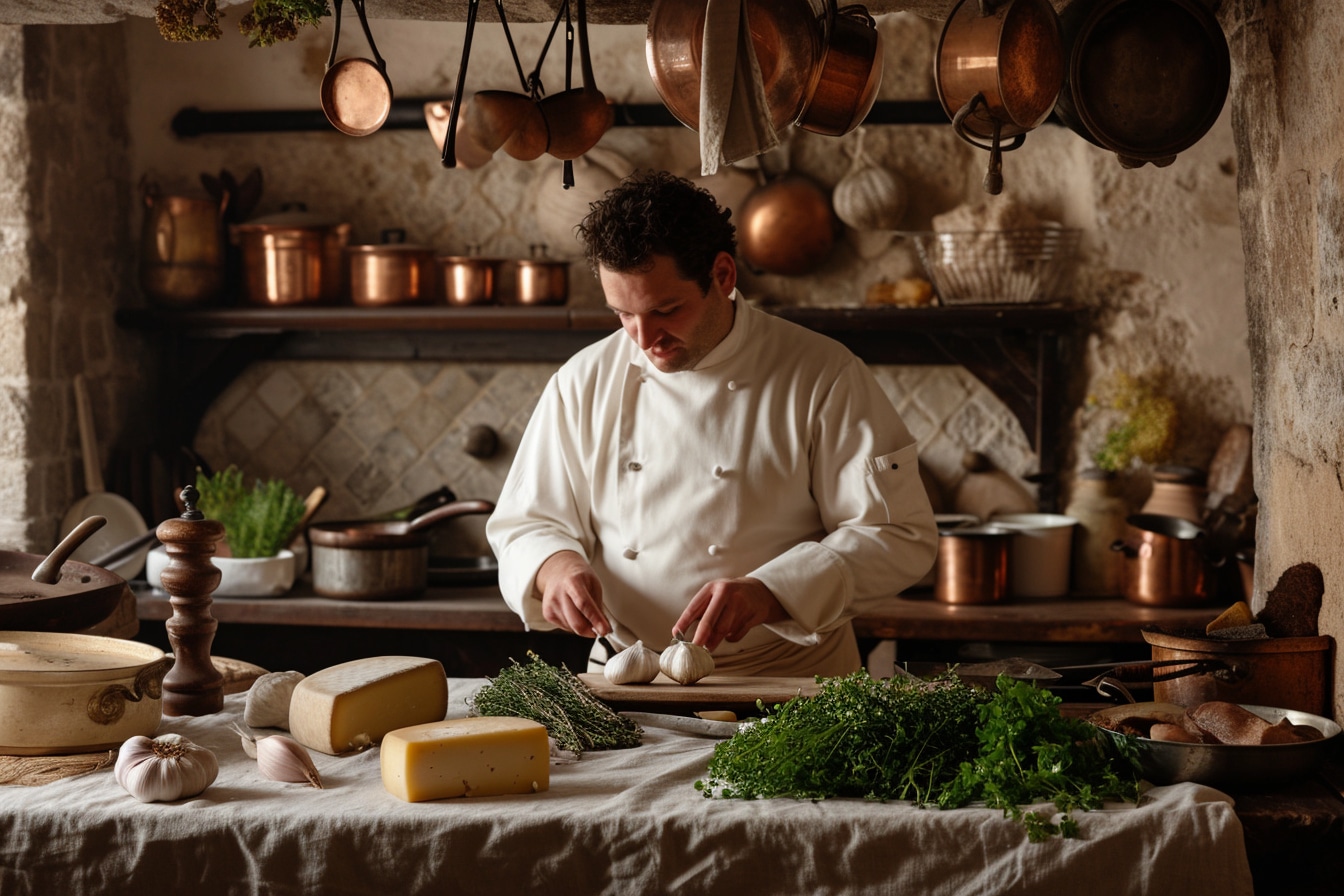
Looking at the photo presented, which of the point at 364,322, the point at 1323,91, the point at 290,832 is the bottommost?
the point at 290,832

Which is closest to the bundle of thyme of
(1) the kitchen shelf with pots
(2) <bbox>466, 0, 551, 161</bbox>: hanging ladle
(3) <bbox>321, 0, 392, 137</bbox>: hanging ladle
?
(2) <bbox>466, 0, 551, 161</bbox>: hanging ladle

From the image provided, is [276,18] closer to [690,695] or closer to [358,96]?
[358,96]

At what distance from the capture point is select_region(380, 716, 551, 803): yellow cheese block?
67.7 inches

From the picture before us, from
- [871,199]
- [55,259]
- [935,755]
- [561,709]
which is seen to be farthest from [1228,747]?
[55,259]

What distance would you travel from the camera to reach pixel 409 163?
464 cm

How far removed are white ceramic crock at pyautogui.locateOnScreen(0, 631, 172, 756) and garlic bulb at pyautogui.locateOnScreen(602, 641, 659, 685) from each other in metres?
0.76

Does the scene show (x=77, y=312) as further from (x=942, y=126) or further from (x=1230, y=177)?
(x=1230, y=177)

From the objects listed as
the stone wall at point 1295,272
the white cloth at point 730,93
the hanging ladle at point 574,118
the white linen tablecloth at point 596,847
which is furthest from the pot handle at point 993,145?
the white linen tablecloth at point 596,847

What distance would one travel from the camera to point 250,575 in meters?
4.04

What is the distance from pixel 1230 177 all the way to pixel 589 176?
2122 mm

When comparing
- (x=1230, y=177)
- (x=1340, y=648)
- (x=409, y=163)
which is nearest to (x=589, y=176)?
(x=409, y=163)

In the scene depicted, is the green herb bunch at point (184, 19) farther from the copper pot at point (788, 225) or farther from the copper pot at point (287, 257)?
the copper pot at point (788, 225)

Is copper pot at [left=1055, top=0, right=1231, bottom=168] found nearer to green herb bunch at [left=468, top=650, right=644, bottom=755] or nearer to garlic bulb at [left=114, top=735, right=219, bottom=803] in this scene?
green herb bunch at [left=468, top=650, right=644, bottom=755]

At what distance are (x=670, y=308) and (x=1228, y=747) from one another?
1305 millimetres
